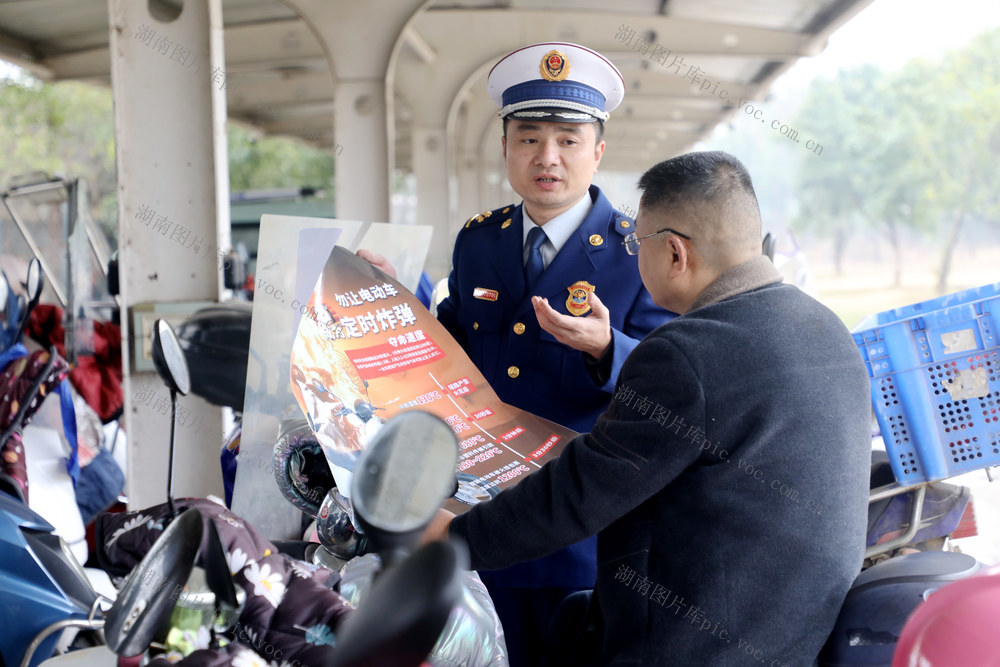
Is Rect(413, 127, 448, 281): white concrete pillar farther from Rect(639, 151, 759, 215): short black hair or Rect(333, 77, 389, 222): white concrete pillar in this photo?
Rect(639, 151, 759, 215): short black hair

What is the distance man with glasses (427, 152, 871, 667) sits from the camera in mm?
1366

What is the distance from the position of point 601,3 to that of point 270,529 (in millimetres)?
7567

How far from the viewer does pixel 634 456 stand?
1.38 metres

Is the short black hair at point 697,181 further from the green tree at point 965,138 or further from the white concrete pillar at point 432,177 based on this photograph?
the green tree at point 965,138

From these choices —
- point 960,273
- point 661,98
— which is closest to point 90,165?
point 661,98

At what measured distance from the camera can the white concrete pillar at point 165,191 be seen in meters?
3.56

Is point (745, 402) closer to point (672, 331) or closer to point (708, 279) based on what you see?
point (672, 331)

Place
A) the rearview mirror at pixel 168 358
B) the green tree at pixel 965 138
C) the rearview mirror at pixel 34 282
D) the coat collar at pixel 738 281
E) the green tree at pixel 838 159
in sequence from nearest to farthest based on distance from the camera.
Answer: the coat collar at pixel 738 281 < the rearview mirror at pixel 168 358 < the rearview mirror at pixel 34 282 < the green tree at pixel 965 138 < the green tree at pixel 838 159

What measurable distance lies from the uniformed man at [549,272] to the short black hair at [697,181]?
1.43 feet

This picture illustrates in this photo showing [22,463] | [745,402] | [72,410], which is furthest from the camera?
[72,410]

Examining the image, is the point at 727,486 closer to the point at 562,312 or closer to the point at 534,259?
the point at 562,312

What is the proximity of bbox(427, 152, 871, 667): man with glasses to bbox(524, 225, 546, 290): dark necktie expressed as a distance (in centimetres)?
73

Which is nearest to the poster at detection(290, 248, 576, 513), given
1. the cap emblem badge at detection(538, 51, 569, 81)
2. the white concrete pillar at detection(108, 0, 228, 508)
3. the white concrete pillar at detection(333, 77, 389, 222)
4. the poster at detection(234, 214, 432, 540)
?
the poster at detection(234, 214, 432, 540)

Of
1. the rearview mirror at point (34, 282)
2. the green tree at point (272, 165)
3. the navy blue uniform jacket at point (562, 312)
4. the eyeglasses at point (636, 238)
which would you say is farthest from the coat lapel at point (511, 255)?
the green tree at point (272, 165)
